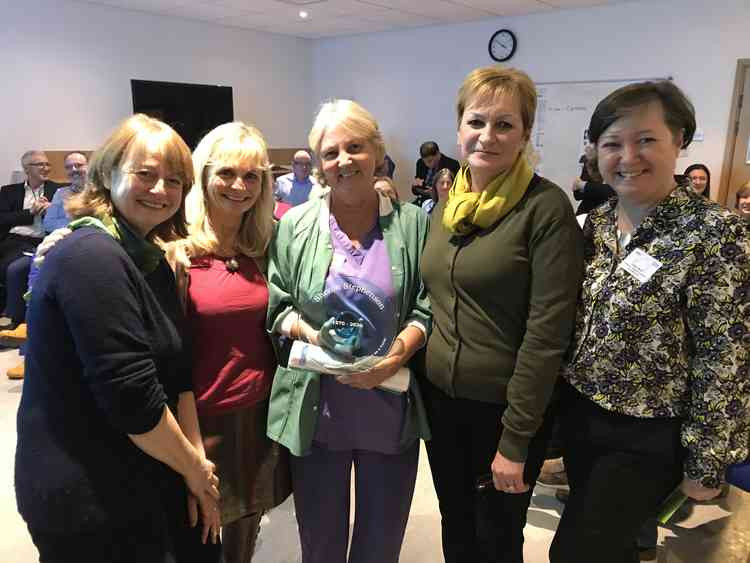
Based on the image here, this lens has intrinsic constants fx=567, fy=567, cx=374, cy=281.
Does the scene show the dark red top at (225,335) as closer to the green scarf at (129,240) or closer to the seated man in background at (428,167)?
the green scarf at (129,240)

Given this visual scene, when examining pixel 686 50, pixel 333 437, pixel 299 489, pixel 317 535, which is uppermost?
pixel 686 50

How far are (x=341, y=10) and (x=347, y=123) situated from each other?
218 inches

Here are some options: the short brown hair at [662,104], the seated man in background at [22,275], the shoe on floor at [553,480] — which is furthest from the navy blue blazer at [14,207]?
the short brown hair at [662,104]

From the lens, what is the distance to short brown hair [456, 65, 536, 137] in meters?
1.34

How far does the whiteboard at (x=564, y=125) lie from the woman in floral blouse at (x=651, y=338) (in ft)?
16.9

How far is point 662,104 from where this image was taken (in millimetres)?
1247

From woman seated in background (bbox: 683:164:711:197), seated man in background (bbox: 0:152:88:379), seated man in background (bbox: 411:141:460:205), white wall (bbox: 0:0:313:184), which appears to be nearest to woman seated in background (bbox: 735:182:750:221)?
woman seated in background (bbox: 683:164:711:197)

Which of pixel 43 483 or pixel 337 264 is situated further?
pixel 337 264

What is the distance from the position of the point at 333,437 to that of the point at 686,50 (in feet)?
18.6

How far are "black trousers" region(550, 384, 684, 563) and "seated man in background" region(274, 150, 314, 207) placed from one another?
4.61m

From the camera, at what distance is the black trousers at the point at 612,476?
4.17ft

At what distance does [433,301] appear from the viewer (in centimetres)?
150

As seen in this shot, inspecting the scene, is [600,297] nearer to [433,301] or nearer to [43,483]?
[433,301]

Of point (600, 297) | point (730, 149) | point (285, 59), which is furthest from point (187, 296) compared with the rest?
point (285, 59)
